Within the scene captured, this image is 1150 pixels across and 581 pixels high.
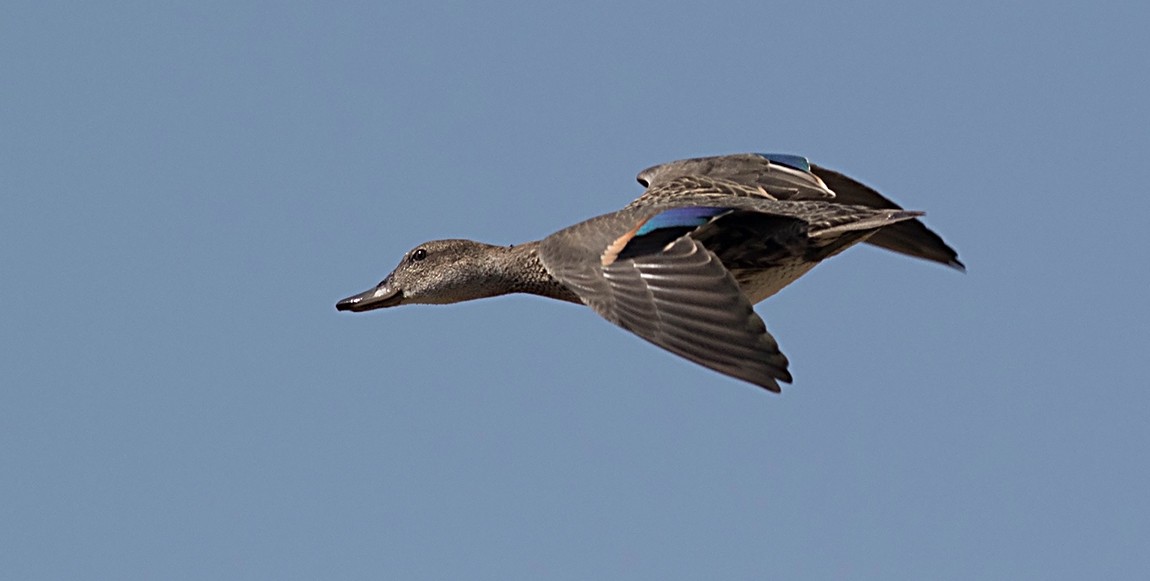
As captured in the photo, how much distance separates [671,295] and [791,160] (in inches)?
169

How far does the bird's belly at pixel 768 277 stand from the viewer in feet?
51.8

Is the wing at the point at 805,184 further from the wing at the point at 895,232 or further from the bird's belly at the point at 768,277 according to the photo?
the bird's belly at the point at 768,277

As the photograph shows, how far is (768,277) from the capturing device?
1593 cm

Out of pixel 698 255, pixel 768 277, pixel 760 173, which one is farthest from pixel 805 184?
pixel 698 255

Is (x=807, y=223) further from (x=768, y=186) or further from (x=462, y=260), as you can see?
(x=462, y=260)

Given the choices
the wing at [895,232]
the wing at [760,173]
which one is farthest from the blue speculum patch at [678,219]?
the wing at [895,232]

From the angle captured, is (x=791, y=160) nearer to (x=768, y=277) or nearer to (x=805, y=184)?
(x=805, y=184)

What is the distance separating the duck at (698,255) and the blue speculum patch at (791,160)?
2 centimetres

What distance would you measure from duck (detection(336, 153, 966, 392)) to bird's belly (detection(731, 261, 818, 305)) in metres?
0.01

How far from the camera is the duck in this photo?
541 inches

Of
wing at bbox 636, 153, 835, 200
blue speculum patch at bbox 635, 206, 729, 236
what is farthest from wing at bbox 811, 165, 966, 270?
blue speculum patch at bbox 635, 206, 729, 236

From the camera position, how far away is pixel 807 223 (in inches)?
615

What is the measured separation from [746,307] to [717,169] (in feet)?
15.2

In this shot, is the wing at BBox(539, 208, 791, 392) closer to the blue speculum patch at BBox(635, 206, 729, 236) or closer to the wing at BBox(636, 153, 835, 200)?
the blue speculum patch at BBox(635, 206, 729, 236)
